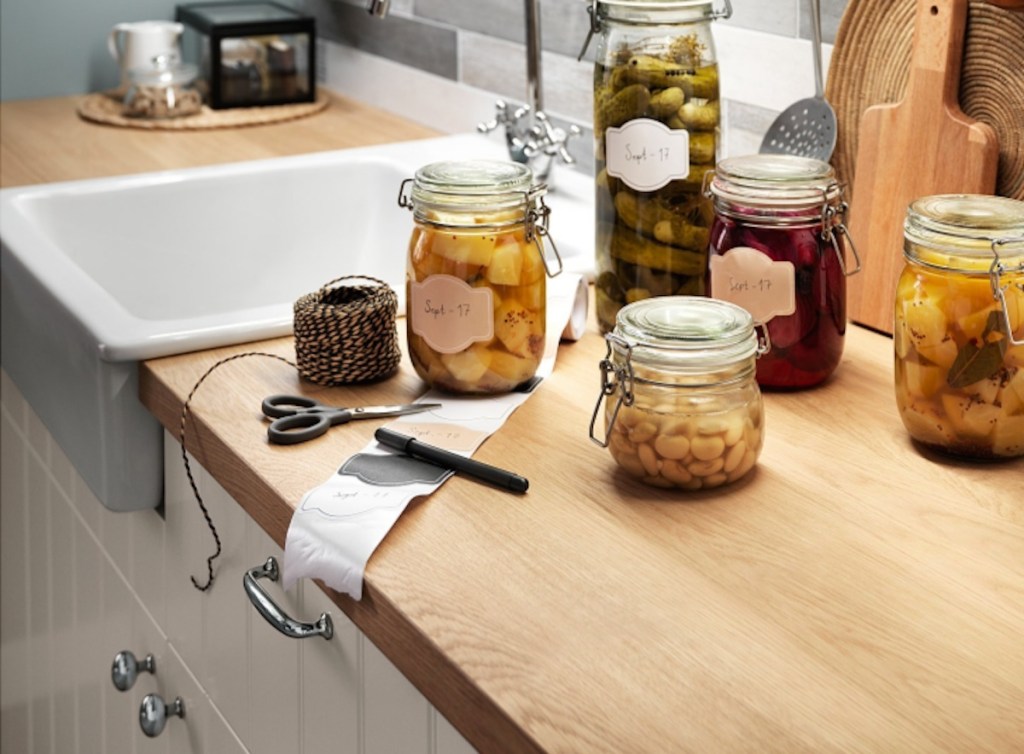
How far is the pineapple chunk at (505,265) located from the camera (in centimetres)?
109

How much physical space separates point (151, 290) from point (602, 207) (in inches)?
29.7

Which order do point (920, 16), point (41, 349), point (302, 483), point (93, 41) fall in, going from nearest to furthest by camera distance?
point (302, 483) → point (920, 16) → point (41, 349) → point (93, 41)

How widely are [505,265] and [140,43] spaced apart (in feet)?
4.62

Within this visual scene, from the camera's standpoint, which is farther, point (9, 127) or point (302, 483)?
point (9, 127)

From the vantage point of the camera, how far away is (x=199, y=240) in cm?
180

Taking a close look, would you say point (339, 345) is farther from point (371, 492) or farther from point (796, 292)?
point (796, 292)

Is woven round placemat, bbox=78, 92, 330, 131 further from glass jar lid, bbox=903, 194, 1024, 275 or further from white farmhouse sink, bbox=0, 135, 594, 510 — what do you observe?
glass jar lid, bbox=903, 194, 1024, 275

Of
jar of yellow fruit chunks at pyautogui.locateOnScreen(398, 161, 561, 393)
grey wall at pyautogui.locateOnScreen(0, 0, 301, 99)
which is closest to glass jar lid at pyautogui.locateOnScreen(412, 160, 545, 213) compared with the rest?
jar of yellow fruit chunks at pyautogui.locateOnScreen(398, 161, 561, 393)

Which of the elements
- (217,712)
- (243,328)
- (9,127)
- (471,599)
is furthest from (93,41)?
(471,599)

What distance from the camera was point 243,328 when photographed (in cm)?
125

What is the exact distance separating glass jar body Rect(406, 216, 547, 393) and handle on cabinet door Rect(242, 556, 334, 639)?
0.21 meters

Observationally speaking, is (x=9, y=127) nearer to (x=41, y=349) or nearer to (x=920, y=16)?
(x=41, y=349)

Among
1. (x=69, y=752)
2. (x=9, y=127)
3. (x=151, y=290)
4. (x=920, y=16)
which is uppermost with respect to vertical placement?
(x=920, y=16)

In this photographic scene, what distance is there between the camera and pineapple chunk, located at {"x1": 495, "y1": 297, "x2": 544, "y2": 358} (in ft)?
3.62
